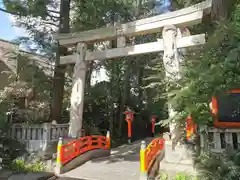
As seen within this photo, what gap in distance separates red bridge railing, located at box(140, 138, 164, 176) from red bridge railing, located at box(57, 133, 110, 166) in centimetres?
274

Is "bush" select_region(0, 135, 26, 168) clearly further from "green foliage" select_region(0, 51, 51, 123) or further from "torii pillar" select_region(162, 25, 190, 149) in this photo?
"torii pillar" select_region(162, 25, 190, 149)

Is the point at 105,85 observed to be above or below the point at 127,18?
below

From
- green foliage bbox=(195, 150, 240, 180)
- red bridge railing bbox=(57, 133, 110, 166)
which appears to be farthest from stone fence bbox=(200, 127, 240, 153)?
red bridge railing bbox=(57, 133, 110, 166)

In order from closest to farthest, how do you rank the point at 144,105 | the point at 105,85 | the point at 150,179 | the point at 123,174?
the point at 150,179 → the point at 123,174 → the point at 105,85 → the point at 144,105

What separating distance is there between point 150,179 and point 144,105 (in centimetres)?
1147

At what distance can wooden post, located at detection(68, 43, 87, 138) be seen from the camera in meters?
8.52

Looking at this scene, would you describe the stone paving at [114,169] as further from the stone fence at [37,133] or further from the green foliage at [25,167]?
the stone fence at [37,133]

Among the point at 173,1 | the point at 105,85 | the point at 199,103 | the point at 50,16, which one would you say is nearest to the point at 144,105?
the point at 105,85

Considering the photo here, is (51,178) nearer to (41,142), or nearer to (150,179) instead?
(41,142)

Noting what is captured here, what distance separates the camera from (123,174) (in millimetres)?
6684

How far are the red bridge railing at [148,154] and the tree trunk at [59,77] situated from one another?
469 centimetres

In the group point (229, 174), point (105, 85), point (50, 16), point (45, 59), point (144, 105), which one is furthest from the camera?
point (144, 105)

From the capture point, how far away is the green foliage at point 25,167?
757cm

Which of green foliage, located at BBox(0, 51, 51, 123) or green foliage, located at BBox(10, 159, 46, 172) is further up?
green foliage, located at BBox(0, 51, 51, 123)
